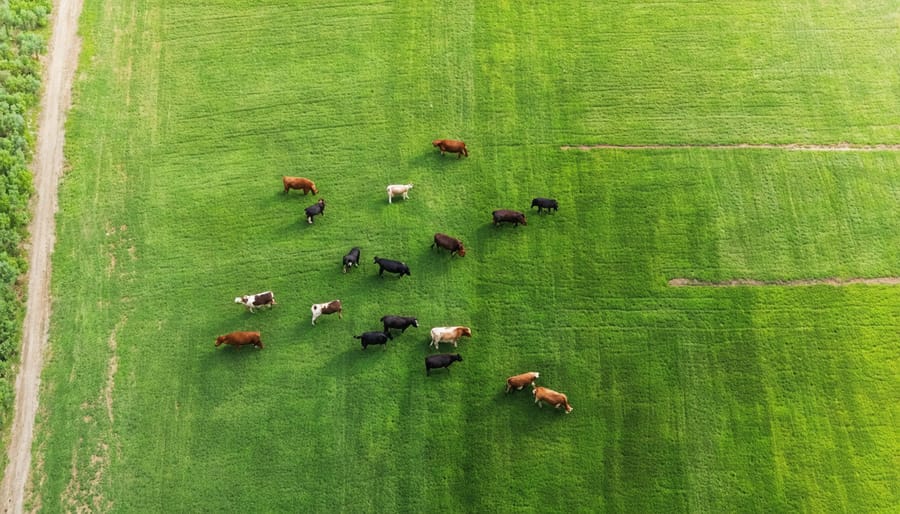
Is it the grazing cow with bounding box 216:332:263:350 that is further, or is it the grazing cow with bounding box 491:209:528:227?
the grazing cow with bounding box 491:209:528:227

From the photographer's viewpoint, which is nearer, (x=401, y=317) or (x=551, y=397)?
(x=551, y=397)

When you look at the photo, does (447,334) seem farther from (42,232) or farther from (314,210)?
(42,232)

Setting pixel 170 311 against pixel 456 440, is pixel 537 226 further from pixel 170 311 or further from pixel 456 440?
pixel 170 311

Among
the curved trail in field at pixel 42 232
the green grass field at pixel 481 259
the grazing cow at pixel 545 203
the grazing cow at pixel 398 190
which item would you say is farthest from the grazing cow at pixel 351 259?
the curved trail in field at pixel 42 232

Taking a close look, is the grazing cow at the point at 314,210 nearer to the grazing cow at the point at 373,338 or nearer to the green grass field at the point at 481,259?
the green grass field at the point at 481,259

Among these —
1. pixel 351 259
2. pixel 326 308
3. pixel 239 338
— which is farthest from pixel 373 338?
pixel 239 338

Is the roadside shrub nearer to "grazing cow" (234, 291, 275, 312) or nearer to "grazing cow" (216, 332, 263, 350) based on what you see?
"grazing cow" (216, 332, 263, 350)

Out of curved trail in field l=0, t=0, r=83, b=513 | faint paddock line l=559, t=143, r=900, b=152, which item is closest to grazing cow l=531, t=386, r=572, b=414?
faint paddock line l=559, t=143, r=900, b=152
